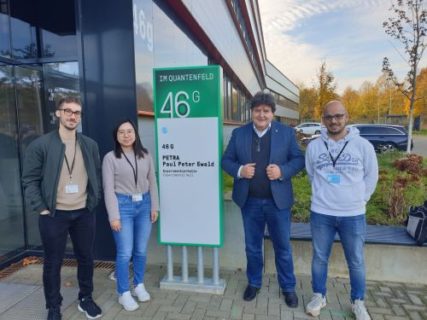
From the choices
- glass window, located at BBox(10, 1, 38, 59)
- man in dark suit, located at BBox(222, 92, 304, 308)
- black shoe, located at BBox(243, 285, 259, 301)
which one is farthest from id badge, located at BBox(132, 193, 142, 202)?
glass window, located at BBox(10, 1, 38, 59)

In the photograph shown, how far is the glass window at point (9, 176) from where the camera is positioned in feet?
15.3

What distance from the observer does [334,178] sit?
3.06m

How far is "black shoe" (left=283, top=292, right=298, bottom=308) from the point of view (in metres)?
3.47

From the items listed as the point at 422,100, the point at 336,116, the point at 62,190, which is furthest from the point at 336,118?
the point at 422,100

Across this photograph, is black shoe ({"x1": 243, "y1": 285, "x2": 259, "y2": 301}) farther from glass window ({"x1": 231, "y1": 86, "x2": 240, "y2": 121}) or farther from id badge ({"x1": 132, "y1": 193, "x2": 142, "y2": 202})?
glass window ({"x1": 231, "y1": 86, "x2": 240, "y2": 121})

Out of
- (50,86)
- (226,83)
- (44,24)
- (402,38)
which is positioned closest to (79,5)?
(44,24)

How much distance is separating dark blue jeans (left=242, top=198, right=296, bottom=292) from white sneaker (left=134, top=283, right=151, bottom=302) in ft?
3.56

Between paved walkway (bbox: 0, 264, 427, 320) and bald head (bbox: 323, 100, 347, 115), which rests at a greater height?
bald head (bbox: 323, 100, 347, 115)

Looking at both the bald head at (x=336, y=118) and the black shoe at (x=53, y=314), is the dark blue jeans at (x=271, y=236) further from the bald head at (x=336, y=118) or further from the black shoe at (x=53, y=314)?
the black shoe at (x=53, y=314)

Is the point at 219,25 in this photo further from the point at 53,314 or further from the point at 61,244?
the point at 53,314

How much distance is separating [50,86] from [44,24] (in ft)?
2.77

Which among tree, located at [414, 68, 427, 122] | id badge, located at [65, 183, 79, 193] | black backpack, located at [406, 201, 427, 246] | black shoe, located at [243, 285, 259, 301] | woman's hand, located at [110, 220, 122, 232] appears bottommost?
black shoe, located at [243, 285, 259, 301]

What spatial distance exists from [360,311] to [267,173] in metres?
1.50

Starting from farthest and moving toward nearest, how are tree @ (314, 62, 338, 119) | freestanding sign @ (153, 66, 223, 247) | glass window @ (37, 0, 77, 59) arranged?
tree @ (314, 62, 338, 119) → glass window @ (37, 0, 77, 59) → freestanding sign @ (153, 66, 223, 247)
